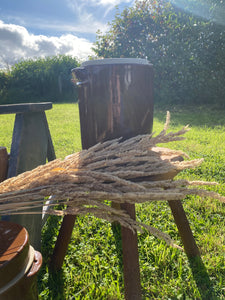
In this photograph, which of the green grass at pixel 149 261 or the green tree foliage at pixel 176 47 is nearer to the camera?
the green grass at pixel 149 261

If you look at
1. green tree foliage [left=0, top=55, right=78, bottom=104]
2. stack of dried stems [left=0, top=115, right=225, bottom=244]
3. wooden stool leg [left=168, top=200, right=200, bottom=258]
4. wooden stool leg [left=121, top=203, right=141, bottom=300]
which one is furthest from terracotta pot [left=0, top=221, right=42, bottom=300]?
green tree foliage [left=0, top=55, right=78, bottom=104]

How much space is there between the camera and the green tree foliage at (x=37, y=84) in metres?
13.1

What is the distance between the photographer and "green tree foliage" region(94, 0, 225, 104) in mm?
7953

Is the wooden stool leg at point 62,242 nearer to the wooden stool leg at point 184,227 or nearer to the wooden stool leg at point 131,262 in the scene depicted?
the wooden stool leg at point 131,262

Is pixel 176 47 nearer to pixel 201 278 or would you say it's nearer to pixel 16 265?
pixel 201 278

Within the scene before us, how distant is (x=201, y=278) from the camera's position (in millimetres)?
1636

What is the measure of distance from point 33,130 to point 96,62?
2.62ft

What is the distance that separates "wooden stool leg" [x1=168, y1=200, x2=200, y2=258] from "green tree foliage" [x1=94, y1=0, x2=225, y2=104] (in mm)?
7351

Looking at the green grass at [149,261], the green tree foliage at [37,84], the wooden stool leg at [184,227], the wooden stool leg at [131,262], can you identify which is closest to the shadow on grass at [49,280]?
the green grass at [149,261]

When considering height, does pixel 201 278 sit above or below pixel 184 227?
below

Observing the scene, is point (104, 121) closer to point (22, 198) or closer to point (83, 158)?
point (83, 158)

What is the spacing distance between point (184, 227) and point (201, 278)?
1.19 ft

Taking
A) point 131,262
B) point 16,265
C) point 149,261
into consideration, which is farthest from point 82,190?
point 149,261

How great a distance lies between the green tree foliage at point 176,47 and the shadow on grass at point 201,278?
740 cm
